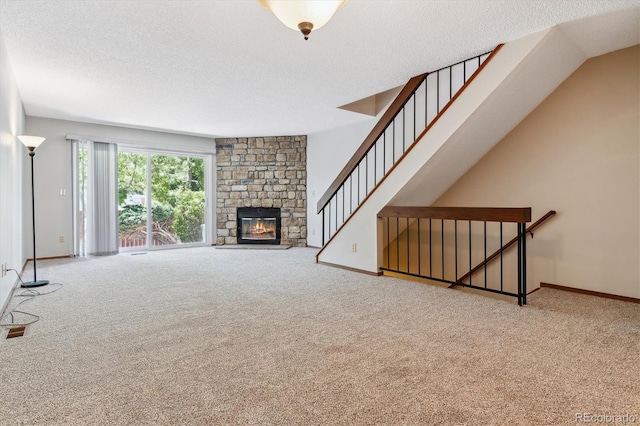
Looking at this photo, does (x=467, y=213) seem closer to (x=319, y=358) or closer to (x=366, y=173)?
(x=319, y=358)

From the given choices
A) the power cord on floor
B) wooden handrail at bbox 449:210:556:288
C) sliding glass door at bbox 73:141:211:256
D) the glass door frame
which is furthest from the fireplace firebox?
wooden handrail at bbox 449:210:556:288

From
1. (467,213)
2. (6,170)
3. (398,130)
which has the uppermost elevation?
(398,130)

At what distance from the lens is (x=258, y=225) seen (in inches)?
287

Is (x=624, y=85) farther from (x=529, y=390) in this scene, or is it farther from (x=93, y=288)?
(x=93, y=288)

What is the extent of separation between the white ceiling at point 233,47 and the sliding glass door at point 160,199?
1748 millimetres

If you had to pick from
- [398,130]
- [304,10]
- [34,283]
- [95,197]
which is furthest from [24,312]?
[398,130]

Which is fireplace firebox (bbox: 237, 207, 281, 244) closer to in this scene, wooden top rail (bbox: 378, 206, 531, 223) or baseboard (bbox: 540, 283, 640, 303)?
wooden top rail (bbox: 378, 206, 531, 223)

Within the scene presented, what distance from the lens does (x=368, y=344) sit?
2148mm

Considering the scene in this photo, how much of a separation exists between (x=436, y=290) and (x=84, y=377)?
2895 millimetres

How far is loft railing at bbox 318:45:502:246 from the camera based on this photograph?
3734 mm

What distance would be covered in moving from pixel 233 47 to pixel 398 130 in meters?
2.61

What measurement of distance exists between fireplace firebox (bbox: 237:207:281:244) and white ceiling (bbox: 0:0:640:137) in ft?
8.72

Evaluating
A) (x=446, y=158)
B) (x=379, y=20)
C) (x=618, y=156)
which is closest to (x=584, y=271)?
(x=618, y=156)

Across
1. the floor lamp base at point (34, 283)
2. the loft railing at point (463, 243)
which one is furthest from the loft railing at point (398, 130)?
the floor lamp base at point (34, 283)
